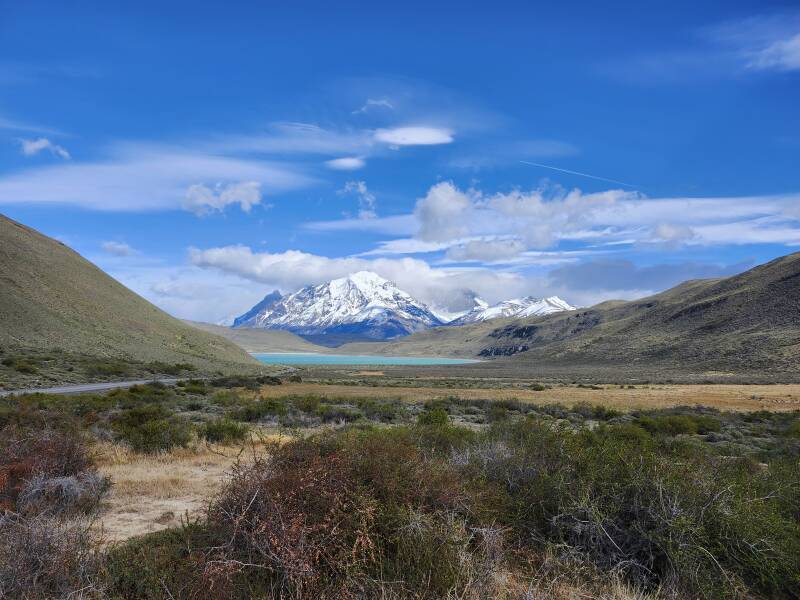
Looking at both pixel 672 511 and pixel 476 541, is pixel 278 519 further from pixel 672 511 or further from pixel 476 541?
pixel 672 511

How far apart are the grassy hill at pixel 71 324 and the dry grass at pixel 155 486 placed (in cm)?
3210

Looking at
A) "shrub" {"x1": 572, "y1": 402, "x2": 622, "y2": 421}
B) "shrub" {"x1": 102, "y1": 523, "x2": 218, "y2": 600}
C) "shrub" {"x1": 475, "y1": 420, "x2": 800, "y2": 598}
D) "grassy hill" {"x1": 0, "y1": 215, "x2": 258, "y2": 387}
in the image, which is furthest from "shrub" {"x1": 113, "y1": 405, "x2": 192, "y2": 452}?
"grassy hill" {"x1": 0, "y1": 215, "x2": 258, "y2": 387}

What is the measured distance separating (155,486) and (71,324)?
76.1m

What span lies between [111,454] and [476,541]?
11.6 m

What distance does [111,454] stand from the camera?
13.9 metres

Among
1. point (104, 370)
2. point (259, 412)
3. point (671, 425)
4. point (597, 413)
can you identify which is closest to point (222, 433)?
point (259, 412)

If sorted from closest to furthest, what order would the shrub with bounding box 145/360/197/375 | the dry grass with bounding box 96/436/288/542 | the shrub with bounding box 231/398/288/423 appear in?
the dry grass with bounding box 96/436/288/542
the shrub with bounding box 231/398/288/423
the shrub with bounding box 145/360/197/375

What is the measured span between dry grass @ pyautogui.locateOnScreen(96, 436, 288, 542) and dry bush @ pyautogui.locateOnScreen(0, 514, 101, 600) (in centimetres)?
89

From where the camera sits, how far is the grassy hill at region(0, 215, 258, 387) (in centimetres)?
5488

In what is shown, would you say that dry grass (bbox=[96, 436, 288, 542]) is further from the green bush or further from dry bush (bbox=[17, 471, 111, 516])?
the green bush

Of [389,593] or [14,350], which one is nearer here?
[389,593]

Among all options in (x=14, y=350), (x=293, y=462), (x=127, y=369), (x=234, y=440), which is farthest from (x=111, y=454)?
(x=14, y=350)

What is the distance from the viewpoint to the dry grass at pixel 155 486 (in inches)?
336

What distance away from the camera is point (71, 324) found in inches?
2931
